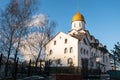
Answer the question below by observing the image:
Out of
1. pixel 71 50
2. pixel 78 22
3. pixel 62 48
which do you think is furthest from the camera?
pixel 78 22

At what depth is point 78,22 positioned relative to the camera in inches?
2685

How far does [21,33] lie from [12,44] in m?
1.69

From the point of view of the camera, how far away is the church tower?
67.9 meters

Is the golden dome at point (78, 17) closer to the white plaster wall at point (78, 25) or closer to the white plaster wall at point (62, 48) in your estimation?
the white plaster wall at point (78, 25)

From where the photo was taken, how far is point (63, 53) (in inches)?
2362

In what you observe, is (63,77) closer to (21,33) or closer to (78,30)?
(21,33)

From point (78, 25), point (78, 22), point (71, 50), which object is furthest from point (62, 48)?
point (78, 22)

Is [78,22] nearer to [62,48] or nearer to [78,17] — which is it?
[78,17]

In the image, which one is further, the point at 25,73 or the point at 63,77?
the point at 25,73

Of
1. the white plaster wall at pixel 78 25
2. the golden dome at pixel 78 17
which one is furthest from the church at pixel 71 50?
the white plaster wall at pixel 78 25

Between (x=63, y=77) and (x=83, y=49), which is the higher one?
(x=83, y=49)

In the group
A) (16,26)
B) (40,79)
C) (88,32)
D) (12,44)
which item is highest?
(88,32)

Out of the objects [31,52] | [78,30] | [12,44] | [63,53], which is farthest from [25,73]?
[78,30]

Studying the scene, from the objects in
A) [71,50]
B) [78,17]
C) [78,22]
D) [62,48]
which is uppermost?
[78,17]
